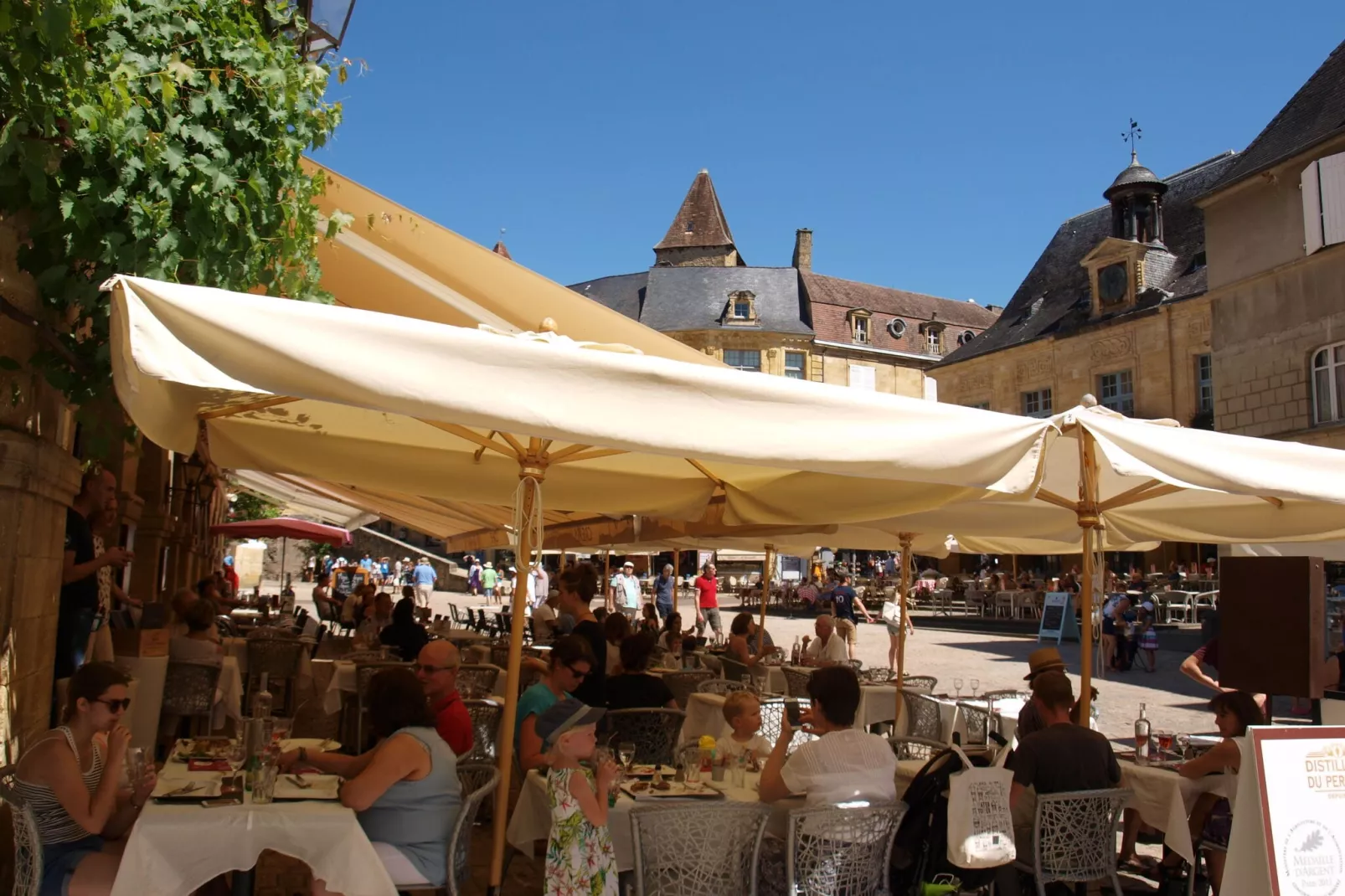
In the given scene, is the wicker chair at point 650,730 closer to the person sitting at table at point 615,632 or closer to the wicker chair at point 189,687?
the person sitting at table at point 615,632

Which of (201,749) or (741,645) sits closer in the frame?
(201,749)

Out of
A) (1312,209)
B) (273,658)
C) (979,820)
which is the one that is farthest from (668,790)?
(1312,209)

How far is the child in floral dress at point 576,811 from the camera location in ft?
12.8

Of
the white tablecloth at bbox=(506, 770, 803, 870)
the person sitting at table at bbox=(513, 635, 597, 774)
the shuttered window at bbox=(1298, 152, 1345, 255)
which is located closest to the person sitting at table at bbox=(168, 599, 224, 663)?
the person sitting at table at bbox=(513, 635, 597, 774)

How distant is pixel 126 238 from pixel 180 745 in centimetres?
229

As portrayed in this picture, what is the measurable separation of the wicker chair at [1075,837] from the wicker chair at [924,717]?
311 centimetres

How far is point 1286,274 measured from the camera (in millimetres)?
22078

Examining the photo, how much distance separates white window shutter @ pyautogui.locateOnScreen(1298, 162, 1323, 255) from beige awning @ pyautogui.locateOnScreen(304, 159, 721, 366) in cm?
1783

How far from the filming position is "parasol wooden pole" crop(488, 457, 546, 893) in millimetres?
4387

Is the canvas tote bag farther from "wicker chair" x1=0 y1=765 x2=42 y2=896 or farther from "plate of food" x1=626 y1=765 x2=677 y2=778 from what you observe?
"wicker chair" x1=0 y1=765 x2=42 y2=896

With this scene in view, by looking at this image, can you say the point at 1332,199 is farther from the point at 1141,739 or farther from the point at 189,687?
the point at 189,687

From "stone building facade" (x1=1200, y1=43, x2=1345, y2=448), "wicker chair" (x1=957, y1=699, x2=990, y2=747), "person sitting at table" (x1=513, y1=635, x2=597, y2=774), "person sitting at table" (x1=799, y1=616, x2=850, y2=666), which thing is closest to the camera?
"person sitting at table" (x1=513, y1=635, x2=597, y2=774)

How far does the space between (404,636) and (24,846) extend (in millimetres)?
6916

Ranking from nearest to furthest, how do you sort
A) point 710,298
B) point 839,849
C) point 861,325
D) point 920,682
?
point 839,849, point 920,682, point 710,298, point 861,325
